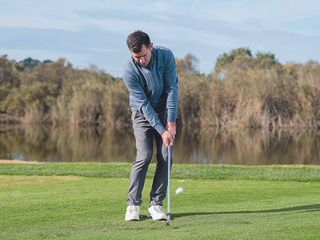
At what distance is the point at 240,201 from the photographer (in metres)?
6.82

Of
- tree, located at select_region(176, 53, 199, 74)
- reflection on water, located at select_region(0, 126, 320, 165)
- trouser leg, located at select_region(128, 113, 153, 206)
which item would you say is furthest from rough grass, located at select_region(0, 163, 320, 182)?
tree, located at select_region(176, 53, 199, 74)

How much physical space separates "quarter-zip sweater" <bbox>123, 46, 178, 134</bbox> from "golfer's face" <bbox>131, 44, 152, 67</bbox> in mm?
68

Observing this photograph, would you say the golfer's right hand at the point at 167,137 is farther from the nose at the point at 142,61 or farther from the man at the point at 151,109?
the nose at the point at 142,61

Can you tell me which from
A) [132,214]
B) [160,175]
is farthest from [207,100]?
[132,214]

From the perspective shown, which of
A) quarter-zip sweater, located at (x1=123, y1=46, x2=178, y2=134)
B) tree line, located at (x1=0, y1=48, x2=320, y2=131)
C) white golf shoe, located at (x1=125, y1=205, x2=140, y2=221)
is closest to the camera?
white golf shoe, located at (x1=125, y1=205, x2=140, y2=221)

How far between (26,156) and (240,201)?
71.8ft

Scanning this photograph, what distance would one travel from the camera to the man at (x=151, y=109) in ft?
18.7

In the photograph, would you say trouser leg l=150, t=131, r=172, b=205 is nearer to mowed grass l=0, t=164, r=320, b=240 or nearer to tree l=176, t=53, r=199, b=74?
mowed grass l=0, t=164, r=320, b=240

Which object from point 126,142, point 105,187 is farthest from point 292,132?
point 105,187

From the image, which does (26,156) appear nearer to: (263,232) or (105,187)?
(105,187)

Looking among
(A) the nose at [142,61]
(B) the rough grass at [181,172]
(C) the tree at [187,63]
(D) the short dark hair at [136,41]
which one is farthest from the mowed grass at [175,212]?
(C) the tree at [187,63]

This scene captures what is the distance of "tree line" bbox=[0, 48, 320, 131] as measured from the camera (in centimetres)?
4941

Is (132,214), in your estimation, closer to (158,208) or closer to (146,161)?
(158,208)

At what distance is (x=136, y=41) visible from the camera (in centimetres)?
555
